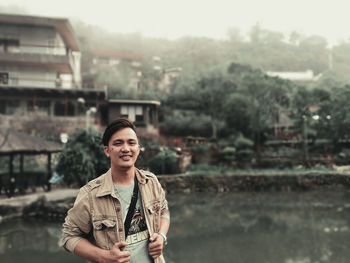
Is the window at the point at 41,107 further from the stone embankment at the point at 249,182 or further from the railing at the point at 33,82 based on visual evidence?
the stone embankment at the point at 249,182

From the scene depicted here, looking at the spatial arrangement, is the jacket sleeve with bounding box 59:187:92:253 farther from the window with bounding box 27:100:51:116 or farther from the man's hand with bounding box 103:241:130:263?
the window with bounding box 27:100:51:116

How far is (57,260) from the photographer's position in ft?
23.2

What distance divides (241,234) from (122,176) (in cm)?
854

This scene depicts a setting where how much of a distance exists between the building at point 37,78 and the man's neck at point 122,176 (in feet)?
66.2

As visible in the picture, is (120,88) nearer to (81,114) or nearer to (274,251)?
(81,114)

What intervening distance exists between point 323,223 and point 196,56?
1448 inches

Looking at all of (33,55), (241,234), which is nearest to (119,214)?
(241,234)

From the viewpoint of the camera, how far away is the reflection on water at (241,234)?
24.4 feet

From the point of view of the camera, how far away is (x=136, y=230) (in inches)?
65.0

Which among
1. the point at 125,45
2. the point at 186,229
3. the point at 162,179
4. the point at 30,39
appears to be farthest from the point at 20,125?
the point at 125,45

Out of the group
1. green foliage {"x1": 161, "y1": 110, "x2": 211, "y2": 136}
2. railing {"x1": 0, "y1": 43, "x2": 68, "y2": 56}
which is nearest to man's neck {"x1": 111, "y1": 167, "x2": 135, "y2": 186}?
railing {"x1": 0, "y1": 43, "x2": 68, "y2": 56}

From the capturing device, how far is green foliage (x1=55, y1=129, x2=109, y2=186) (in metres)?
11.8

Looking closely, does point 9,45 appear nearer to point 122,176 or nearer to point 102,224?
point 122,176

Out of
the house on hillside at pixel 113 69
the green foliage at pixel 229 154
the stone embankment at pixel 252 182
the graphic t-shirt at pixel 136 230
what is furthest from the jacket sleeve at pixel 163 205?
the house on hillside at pixel 113 69
